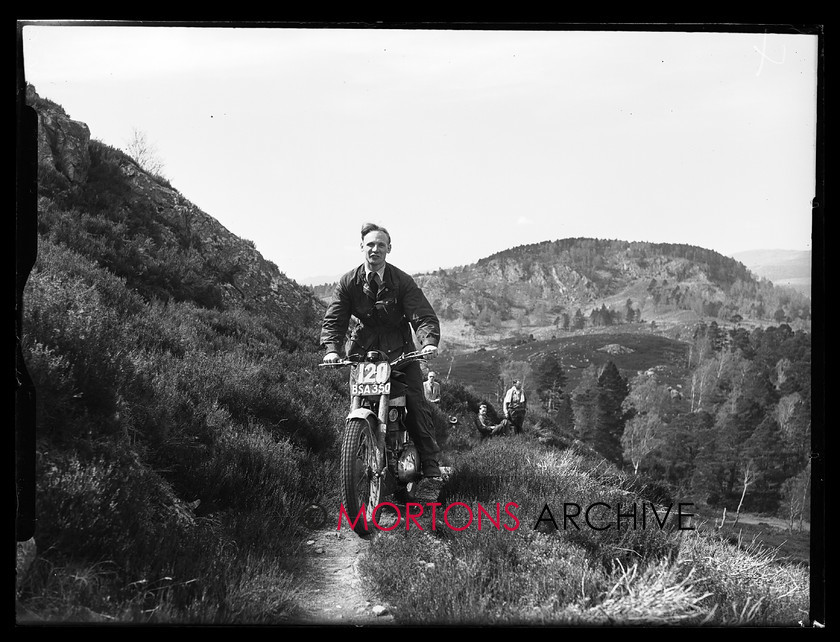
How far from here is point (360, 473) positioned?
4.53 metres

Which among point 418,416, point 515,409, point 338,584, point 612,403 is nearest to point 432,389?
point 515,409

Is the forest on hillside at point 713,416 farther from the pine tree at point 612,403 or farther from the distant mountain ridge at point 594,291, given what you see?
the distant mountain ridge at point 594,291

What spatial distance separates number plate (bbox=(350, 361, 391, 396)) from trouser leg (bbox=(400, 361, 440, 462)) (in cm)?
57

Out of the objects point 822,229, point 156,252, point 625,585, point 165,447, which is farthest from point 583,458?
point 156,252

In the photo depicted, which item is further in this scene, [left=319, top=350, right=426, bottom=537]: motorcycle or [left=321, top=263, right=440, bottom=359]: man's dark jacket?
A: [left=321, top=263, right=440, bottom=359]: man's dark jacket

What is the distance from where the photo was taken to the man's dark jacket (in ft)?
17.0

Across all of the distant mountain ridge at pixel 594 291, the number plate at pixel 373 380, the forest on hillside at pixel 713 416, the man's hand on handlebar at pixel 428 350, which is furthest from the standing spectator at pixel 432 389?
the number plate at pixel 373 380

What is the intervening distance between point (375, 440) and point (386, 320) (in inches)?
42.6

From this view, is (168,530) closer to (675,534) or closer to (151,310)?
(675,534)

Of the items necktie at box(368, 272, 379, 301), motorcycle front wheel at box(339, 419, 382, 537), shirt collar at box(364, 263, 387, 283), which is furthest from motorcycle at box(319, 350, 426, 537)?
shirt collar at box(364, 263, 387, 283)

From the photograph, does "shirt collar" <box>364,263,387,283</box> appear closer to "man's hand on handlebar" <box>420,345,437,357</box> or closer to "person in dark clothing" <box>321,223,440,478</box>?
"person in dark clothing" <box>321,223,440,478</box>

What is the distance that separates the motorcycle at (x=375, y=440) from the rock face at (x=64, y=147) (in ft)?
17.3

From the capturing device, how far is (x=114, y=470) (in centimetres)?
381

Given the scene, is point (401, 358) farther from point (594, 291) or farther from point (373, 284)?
point (594, 291)
